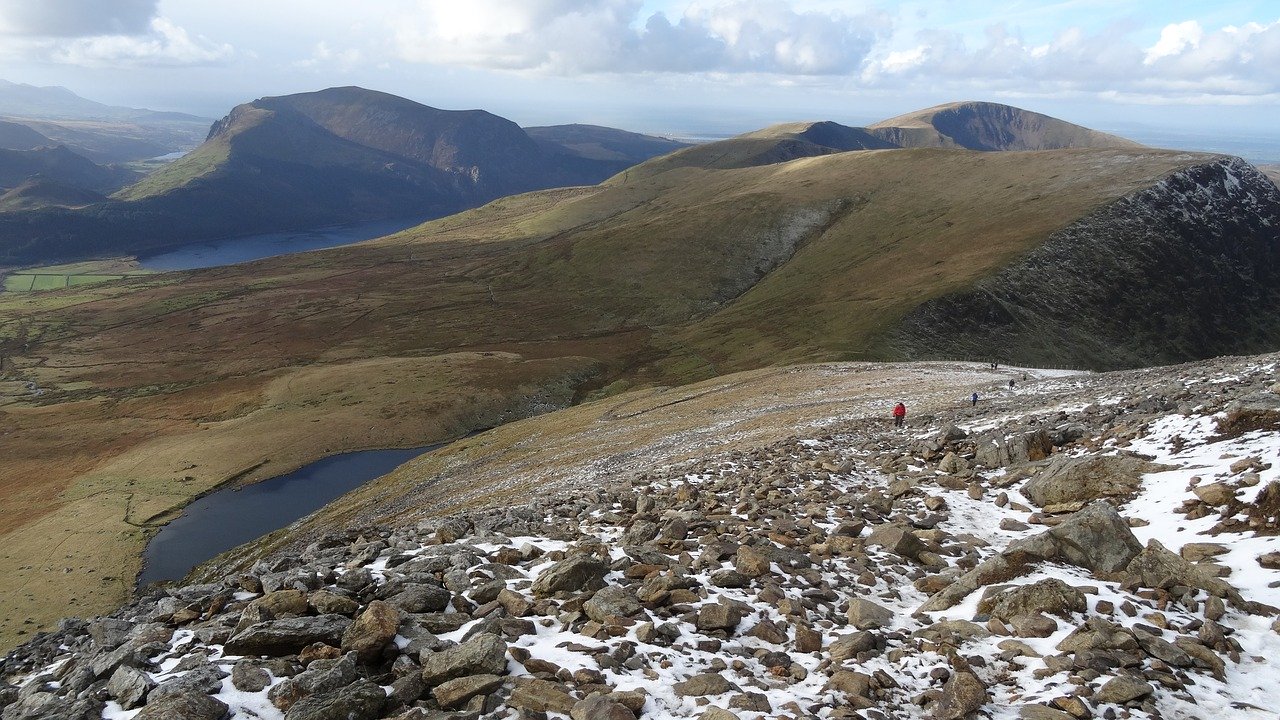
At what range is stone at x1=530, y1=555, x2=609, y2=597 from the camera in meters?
15.0

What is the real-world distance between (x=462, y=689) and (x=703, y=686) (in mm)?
3976

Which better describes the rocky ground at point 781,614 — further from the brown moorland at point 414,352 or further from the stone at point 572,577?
the brown moorland at point 414,352

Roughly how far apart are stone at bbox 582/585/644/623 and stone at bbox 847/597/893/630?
447 centimetres

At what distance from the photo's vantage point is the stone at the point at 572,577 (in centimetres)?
1501

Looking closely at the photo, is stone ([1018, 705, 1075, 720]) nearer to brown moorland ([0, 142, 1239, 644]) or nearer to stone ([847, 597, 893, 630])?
stone ([847, 597, 893, 630])

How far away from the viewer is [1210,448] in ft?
67.3

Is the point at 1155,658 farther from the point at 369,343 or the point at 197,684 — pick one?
the point at 369,343

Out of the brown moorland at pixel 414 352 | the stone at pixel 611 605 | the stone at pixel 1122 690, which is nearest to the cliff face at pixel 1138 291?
the brown moorland at pixel 414 352

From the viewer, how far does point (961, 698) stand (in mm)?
11000

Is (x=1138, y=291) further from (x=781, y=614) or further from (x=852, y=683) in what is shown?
(x=852, y=683)

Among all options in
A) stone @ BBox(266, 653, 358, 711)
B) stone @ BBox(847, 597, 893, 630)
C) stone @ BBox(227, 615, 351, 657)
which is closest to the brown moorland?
stone @ BBox(227, 615, 351, 657)

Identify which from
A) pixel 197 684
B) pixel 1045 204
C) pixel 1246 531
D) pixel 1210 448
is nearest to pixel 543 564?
pixel 197 684

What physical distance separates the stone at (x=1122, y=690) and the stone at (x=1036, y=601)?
2414 mm

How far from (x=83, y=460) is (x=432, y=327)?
80090 millimetres
